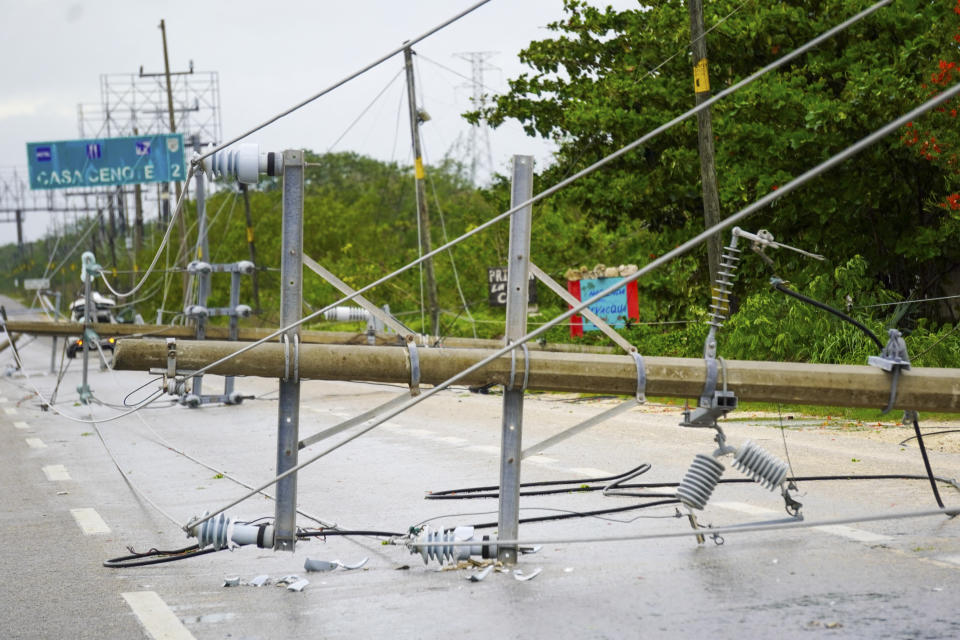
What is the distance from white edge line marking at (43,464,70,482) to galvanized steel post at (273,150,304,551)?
6420 millimetres

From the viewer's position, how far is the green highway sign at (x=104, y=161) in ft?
152

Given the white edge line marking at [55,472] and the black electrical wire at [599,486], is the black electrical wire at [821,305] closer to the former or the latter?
the black electrical wire at [599,486]

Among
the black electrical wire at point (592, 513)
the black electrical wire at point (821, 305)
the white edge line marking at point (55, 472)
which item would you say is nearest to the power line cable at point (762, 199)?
the black electrical wire at point (821, 305)

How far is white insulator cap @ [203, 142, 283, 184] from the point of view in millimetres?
6645

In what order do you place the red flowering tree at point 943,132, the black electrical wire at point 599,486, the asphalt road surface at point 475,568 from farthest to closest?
1. the red flowering tree at point 943,132
2. the black electrical wire at point 599,486
3. the asphalt road surface at point 475,568

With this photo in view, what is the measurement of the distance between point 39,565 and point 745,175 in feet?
51.1

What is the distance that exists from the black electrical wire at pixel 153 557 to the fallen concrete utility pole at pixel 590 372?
1558 millimetres

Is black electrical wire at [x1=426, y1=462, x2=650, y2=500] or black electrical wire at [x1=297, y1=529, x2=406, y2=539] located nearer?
black electrical wire at [x1=297, y1=529, x2=406, y2=539]

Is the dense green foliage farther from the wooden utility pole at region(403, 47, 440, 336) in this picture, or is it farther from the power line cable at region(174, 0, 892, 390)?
the power line cable at region(174, 0, 892, 390)

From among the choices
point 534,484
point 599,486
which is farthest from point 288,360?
point 599,486

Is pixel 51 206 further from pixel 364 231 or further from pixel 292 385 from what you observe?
pixel 292 385

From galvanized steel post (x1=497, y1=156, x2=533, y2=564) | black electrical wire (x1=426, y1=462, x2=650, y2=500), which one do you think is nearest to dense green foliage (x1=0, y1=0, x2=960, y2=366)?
black electrical wire (x1=426, y1=462, x2=650, y2=500)

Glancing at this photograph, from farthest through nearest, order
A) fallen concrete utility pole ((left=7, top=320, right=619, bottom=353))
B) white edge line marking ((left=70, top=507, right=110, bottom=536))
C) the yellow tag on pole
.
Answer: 1. the yellow tag on pole
2. fallen concrete utility pole ((left=7, top=320, right=619, bottom=353))
3. white edge line marking ((left=70, top=507, right=110, bottom=536))

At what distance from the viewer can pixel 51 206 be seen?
85750 millimetres
